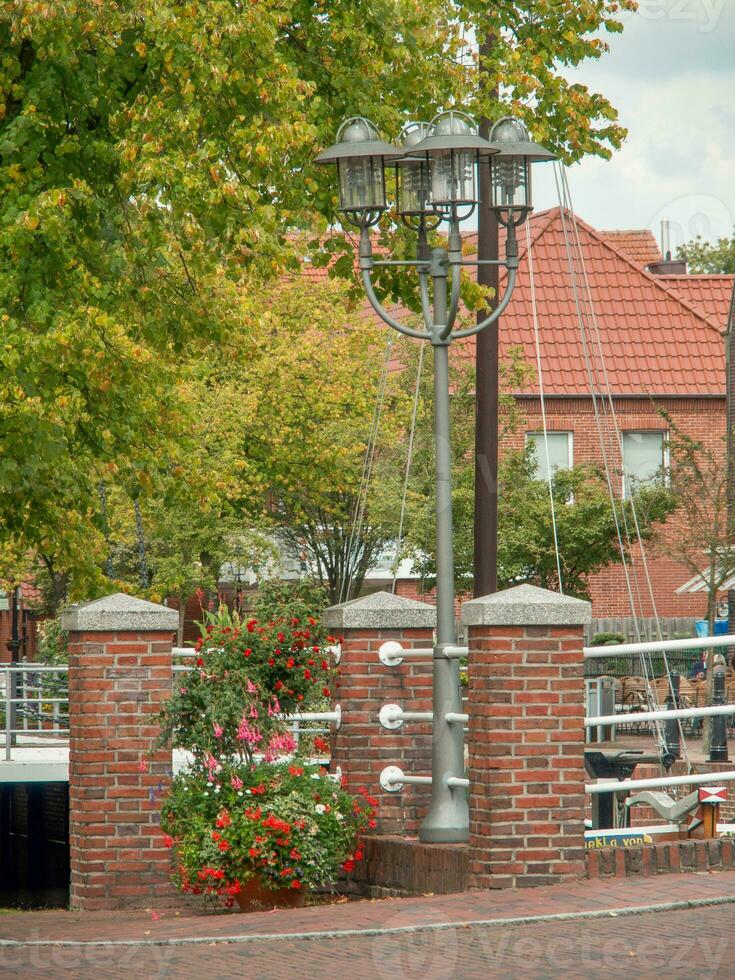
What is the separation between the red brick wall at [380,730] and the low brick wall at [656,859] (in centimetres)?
182

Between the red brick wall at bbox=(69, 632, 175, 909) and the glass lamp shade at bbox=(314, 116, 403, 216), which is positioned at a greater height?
the glass lamp shade at bbox=(314, 116, 403, 216)

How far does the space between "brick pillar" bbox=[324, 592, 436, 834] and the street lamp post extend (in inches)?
27.4

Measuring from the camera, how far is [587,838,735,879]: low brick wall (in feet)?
28.4

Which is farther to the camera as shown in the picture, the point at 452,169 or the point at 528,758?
the point at 452,169

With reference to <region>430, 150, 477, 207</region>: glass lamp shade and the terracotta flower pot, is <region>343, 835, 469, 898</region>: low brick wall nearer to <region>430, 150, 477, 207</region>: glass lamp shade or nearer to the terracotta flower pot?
the terracotta flower pot

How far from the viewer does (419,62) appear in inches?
587

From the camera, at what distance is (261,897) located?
955 cm

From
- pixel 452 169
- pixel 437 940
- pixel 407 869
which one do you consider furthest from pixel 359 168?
pixel 437 940

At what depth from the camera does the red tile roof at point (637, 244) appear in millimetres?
53500

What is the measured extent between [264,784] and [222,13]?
21.5 ft

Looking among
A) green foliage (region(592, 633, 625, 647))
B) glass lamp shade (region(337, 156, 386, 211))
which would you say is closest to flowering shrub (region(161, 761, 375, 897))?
glass lamp shade (region(337, 156, 386, 211))

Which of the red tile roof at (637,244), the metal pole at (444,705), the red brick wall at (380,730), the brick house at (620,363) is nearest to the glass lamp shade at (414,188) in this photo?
the metal pole at (444,705)

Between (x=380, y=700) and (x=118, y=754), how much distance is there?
5.71 ft

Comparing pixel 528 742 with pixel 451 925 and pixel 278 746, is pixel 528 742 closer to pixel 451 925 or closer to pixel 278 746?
pixel 451 925
